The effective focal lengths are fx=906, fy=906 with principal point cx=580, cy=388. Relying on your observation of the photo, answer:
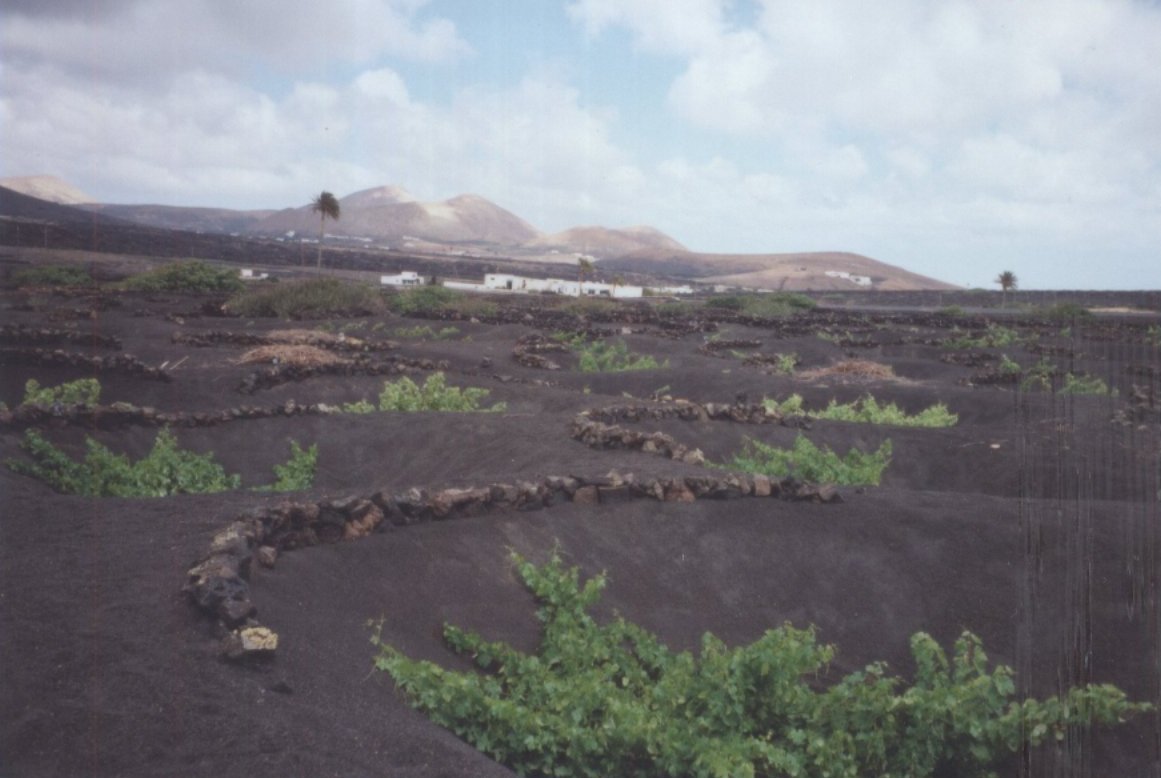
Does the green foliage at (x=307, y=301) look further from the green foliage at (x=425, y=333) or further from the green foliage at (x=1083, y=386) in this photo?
the green foliage at (x=1083, y=386)

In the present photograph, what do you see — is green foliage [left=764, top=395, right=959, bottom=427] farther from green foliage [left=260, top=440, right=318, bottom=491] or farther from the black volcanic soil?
green foliage [left=260, top=440, right=318, bottom=491]

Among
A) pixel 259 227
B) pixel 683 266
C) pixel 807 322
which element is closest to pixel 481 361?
pixel 807 322

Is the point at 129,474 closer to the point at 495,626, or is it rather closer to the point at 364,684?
the point at 495,626

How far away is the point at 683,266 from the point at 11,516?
157279 mm

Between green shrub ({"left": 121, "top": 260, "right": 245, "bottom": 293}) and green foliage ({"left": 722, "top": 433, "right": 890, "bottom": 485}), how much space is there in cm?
3782

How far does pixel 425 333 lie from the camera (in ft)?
96.9

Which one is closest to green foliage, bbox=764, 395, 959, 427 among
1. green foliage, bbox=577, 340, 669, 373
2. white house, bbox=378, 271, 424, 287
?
green foliage, bbox=577, 340, 669, 373

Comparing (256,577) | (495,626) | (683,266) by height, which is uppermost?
(683,266)

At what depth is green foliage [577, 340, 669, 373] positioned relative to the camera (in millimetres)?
22562

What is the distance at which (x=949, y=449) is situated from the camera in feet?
40.4

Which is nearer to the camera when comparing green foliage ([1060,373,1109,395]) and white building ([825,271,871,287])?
green foliage ([1060,373,1109,395])

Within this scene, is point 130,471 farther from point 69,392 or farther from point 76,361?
point 76,361

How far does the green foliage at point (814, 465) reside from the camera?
34.4 ft

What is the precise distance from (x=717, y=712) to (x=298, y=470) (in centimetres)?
688
